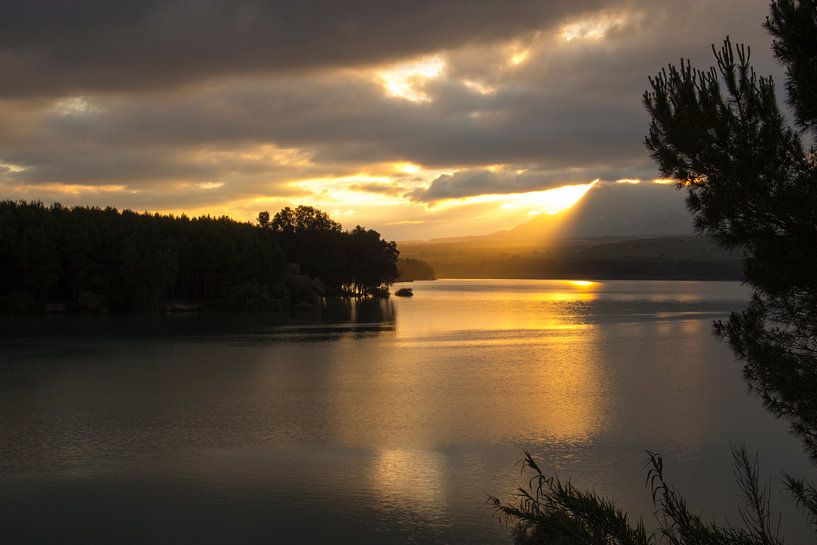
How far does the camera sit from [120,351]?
4216 centimetres

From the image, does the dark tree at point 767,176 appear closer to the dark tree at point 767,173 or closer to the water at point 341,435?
the dark tree at point 767,173

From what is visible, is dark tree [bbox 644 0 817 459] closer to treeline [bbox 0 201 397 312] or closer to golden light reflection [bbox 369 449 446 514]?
golden light reflection [bbox 369 449 446 514]

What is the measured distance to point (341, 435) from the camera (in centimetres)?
2112

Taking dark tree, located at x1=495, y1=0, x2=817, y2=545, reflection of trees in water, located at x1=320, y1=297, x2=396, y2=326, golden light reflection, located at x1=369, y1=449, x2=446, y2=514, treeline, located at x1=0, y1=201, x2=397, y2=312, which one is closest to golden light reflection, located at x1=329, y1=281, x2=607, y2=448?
golden light reflection, located at x1=369, y1=449, x2=446, y2=514

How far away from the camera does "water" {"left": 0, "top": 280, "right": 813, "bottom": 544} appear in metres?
14.2

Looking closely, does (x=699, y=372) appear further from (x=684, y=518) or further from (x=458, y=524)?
(x=684, y=518)

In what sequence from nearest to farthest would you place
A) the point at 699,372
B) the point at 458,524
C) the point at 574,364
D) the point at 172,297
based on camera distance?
the point at 458,524, the point at 699,372, the point at 574,364, the point at 172,297

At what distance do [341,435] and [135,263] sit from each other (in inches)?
2426

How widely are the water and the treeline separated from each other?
31473 mm

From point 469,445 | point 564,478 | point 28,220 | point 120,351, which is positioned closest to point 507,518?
point 564,478

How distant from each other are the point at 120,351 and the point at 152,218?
59.5 meters

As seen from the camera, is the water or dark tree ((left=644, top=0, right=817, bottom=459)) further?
the water

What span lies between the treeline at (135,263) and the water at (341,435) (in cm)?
3147

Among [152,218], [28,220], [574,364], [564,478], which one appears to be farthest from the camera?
[152,218]
